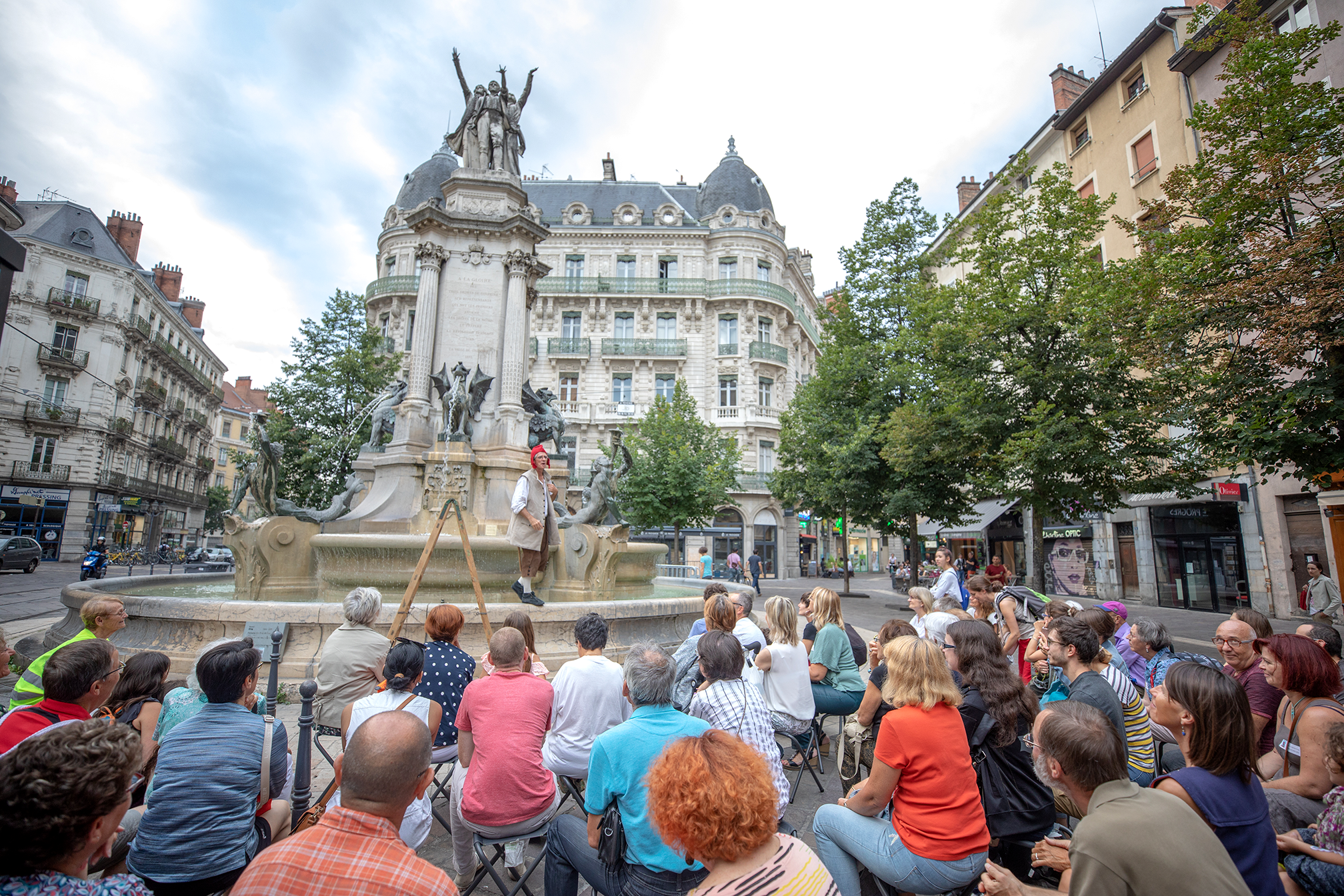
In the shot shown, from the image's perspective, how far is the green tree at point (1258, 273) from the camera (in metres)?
9.96

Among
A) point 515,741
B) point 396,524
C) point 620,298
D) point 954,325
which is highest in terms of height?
point 620,298

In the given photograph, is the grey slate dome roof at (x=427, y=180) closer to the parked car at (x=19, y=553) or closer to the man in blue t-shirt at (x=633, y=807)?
the parked car at (x=19, y=553)

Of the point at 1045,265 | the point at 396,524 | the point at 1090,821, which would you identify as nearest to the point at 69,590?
the point at 396,524

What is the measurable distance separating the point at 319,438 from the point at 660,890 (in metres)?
29.7

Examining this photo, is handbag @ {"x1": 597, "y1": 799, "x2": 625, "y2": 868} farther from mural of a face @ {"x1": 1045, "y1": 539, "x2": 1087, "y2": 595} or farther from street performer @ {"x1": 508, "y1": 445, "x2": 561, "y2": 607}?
mural of a face @ {"x1": 1045, "y1": 539, "x2": 1087, "y2": 595}

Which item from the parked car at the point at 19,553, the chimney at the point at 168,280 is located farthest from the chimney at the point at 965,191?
the chimney at the point at 168,280

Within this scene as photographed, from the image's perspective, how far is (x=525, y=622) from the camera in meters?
4.52

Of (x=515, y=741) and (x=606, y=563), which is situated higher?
(x=606, y=563)

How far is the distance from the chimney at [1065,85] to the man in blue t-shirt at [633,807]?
112 ft

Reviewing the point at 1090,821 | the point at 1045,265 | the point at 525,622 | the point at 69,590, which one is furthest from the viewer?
the point at 1045,265

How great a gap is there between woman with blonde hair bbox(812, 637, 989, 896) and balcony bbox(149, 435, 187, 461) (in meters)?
54.1

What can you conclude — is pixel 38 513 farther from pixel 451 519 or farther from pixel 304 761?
pixel 304 761

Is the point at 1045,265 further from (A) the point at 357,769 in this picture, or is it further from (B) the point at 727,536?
(B) the point at 727,536

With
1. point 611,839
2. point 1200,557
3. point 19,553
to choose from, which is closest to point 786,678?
point 611,839
